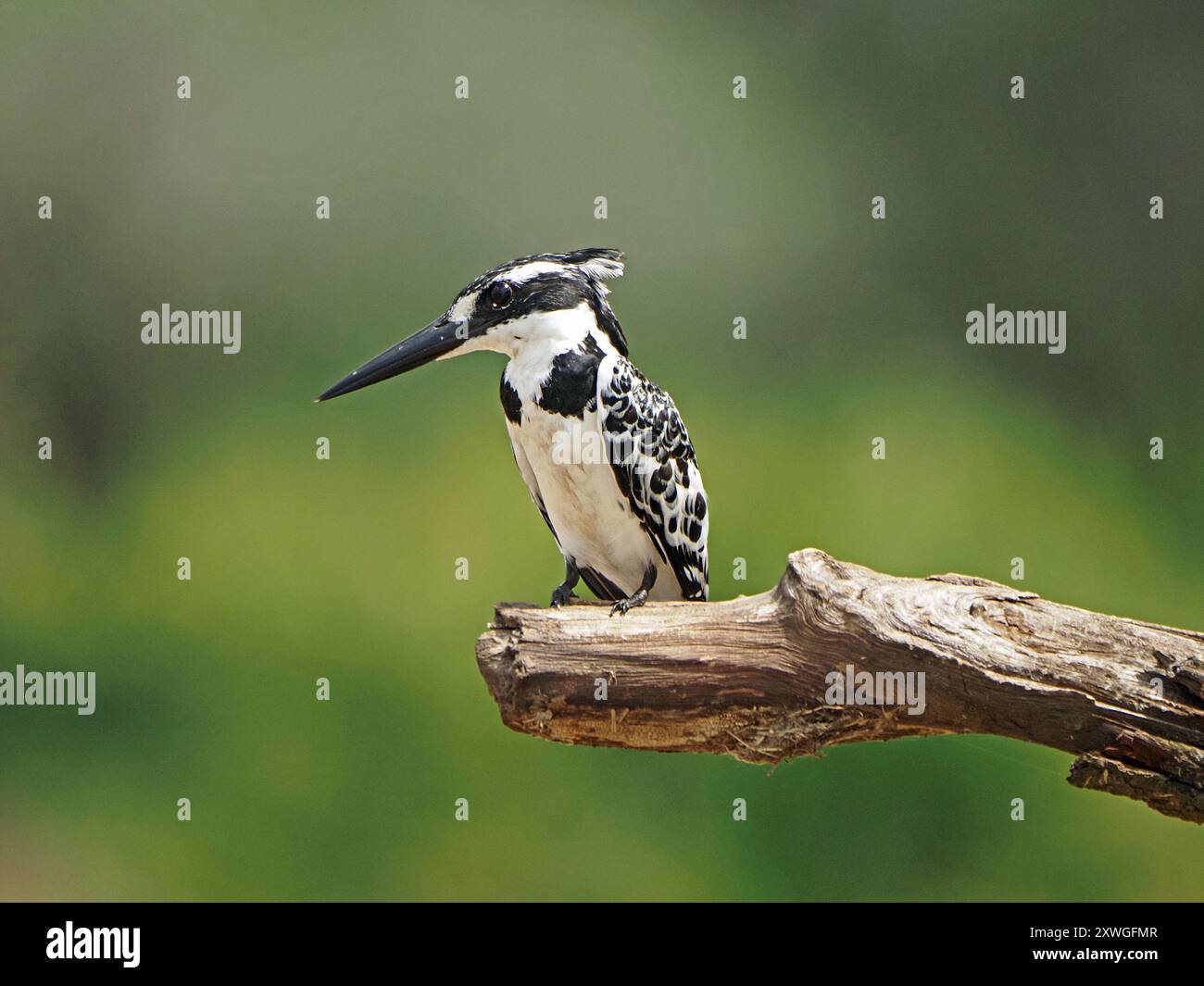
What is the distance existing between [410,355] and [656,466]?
670mm

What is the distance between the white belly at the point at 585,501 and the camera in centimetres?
261

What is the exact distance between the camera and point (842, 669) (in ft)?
7.11

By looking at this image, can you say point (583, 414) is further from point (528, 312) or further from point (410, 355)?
point (410, 355)

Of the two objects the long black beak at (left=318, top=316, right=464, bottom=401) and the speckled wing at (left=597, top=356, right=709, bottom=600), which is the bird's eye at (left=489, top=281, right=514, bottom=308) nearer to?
the long black beak at (left=318, top=316, right=464, bottom=401)

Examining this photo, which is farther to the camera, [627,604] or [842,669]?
[627,604]

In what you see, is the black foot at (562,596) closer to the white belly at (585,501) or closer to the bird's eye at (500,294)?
the white belly at (585,501)

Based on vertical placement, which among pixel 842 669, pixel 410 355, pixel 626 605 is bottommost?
pixel 842 669

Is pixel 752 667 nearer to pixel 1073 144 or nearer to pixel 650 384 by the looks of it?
pixel 650 384

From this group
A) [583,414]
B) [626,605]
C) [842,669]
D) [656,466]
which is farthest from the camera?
[656,466]

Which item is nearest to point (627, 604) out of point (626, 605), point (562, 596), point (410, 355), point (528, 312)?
point (626, 605)

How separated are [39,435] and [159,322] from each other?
25.1 inches

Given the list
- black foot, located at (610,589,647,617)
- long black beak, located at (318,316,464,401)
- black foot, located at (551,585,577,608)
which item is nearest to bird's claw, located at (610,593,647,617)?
black foot, located at (610,589,647,617)

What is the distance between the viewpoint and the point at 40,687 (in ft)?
13.5

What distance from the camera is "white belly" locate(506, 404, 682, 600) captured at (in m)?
2.61
